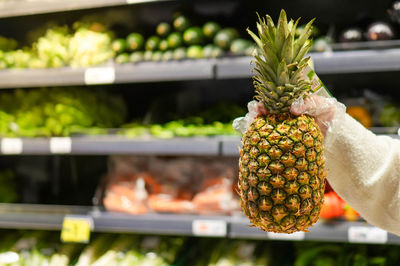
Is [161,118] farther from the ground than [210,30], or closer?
closer

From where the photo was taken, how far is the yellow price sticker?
2.34 meters

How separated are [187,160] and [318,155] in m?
1.70

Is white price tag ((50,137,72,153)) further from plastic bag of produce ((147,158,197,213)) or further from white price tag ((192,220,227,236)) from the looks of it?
white price tag ((192,220,227,236))

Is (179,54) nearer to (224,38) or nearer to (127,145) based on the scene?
(224,38)

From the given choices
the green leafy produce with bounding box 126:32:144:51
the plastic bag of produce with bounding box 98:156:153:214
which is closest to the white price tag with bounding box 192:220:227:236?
the plastic bag of produce with bounding box 98:156:153:214

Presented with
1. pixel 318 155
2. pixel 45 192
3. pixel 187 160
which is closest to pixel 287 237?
pixel 187 160

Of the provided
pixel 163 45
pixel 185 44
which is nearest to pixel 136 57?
pixel 163 45

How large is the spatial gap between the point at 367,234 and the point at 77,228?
1.51 m

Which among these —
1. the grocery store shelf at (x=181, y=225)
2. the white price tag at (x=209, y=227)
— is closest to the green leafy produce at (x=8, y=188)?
the grocery store shelf at (x=181, y=225)

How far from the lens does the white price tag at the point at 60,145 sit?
2398mm

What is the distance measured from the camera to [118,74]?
2.36 metres

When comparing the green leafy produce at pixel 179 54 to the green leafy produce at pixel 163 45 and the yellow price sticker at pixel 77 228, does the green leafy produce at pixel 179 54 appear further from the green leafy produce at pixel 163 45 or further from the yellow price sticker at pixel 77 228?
the yellow price sticker at pixel 77 228

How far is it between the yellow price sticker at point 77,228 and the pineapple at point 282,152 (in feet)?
5.30

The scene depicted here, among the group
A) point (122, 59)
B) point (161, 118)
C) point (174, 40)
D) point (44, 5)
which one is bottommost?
point (161, 118)
